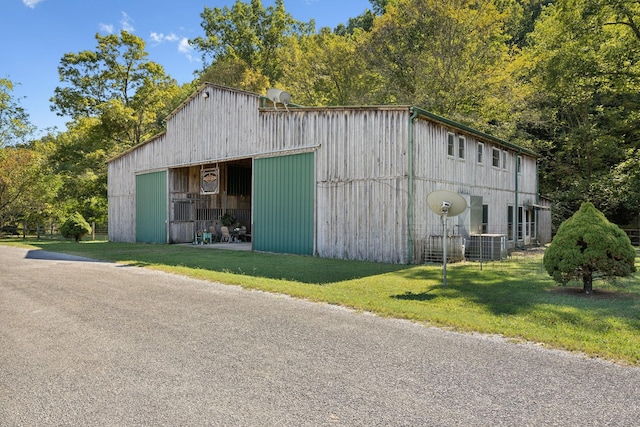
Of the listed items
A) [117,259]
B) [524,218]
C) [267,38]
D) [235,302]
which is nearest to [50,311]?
[235,302]

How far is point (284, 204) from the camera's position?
622 inches

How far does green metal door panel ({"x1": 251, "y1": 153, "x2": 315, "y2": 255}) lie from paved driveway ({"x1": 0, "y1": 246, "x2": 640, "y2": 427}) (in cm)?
864

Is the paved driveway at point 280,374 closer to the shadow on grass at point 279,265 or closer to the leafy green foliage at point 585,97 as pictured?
the shadow on grass at point 279,265

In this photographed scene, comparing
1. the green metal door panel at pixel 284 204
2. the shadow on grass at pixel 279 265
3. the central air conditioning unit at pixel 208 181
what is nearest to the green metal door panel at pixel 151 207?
the central air conditioning unit at pixel 208 181

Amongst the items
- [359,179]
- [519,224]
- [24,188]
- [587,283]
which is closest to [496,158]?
[519,224]

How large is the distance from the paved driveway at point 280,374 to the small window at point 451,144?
1042 centimetres

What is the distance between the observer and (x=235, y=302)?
7.14 metres

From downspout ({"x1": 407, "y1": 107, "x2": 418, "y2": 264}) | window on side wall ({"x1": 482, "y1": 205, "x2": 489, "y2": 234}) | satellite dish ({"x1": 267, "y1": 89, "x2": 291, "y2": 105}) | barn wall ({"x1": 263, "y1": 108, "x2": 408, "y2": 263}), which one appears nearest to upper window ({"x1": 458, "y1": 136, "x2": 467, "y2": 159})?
window on side wall ({"x1": 482, "y1": 205, "x2": 489, "y2": 234})

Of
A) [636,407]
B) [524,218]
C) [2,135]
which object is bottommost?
[636,407]

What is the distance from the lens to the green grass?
5270 millimetres

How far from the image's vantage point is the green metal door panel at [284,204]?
15.0 metres

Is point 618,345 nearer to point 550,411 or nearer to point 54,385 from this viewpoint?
point 550,411

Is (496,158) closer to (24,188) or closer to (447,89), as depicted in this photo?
(447,89)

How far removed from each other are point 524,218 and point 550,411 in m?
20.5
